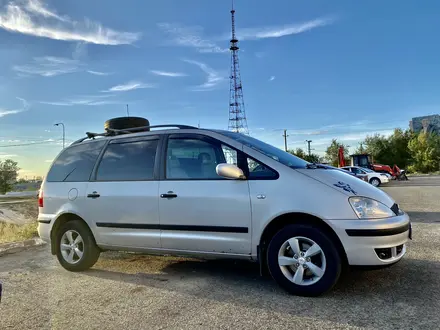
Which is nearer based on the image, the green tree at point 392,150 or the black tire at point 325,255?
the black tire at point 325,255

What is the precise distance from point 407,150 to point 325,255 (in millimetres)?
67620

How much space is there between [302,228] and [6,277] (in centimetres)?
406

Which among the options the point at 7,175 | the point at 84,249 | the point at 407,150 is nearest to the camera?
the point at 84,249

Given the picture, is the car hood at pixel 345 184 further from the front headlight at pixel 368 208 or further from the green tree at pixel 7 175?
the green tree at pixel 7 175

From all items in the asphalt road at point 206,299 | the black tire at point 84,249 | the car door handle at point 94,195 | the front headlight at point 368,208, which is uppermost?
the car door handle at point 94,195

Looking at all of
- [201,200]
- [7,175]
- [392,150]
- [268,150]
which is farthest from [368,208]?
[7,175]

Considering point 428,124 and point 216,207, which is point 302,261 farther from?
point 428,124

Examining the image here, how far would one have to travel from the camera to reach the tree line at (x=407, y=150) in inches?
2234

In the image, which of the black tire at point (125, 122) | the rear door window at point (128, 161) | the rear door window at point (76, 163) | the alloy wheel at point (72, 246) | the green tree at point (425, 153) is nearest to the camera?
the rear door window at point (128, 161)

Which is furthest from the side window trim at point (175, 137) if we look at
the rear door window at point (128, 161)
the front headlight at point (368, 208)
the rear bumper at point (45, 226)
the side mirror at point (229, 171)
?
the rear bumper at point (45, 226)

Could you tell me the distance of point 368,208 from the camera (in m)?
3.59

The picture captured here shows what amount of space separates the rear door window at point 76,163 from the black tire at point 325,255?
112 inches

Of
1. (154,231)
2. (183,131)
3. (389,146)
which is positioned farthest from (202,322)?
(389,146)

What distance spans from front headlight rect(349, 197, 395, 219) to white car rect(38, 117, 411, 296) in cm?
1
